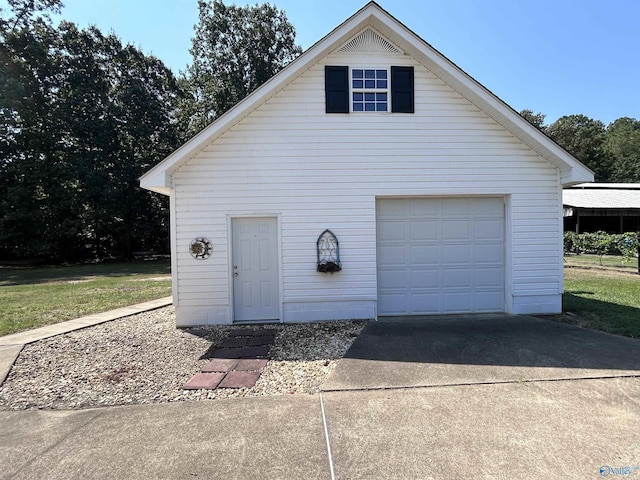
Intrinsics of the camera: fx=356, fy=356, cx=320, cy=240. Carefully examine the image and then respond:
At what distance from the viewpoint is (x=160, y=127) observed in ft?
88.7

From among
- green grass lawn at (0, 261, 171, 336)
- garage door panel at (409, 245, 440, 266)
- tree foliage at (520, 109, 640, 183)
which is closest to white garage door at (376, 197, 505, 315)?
garage door panel at (409, 245, 440, 266)

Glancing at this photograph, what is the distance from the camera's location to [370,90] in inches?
292

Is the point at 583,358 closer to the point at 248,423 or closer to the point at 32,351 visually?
the point at 248,423

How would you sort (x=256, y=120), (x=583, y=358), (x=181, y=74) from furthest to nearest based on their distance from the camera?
1. (x=181, y=74)
2. (x=256, y=120)
3. (x=583, y=358)

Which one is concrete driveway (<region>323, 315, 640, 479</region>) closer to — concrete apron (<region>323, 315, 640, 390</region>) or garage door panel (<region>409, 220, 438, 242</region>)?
concrete apron (<region>323, 315, 640, 390</region>)

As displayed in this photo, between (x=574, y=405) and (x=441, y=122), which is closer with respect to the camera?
(x=574, y=405)

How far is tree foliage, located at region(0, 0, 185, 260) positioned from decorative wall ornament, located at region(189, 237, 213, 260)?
68.8ft

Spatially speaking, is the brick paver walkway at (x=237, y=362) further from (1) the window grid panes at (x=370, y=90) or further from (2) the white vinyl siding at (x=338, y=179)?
(1) the window grid panes at (x=370, y=90)

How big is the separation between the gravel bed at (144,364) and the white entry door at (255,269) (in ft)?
1.79

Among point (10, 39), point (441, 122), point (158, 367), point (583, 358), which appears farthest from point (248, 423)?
point (10, 39)

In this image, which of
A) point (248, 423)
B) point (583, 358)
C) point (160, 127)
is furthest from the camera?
point (160, 127)

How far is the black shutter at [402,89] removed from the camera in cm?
736

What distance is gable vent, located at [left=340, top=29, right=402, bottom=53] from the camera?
286 inches

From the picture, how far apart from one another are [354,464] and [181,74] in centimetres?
3447
